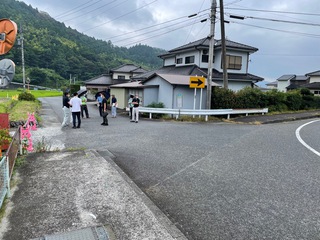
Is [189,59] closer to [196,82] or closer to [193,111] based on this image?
[196,82]

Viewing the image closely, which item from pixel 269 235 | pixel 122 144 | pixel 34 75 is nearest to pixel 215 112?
pixel 122 144

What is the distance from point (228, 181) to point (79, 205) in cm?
305

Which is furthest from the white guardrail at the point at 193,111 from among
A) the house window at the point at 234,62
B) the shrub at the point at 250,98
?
the house window at the point at 234,62

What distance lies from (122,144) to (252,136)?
5.67 meters

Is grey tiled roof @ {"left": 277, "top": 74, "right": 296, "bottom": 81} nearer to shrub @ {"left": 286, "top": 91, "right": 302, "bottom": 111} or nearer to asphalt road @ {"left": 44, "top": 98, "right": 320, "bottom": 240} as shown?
shrub @ {"left": 286, "top": 91, "right": 302, "bottom": 111}

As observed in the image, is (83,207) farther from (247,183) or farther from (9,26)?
(9,26)

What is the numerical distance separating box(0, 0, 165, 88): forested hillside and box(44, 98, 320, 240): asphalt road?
2579 inches

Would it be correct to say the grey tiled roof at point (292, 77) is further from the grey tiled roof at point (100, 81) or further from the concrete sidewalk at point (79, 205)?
the concrete sidewalk at point (79, 205)

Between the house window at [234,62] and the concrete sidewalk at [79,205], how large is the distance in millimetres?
22093

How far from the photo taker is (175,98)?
17547 millimetres

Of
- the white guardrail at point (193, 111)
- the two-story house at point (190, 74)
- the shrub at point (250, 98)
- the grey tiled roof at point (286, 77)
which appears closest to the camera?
the white guardrail at point (193, 111)

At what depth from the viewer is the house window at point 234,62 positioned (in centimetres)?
2500

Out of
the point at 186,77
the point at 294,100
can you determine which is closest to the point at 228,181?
the point at 186,77

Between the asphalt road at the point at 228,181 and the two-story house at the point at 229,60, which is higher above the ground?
the two-story house at the point at 229,60
